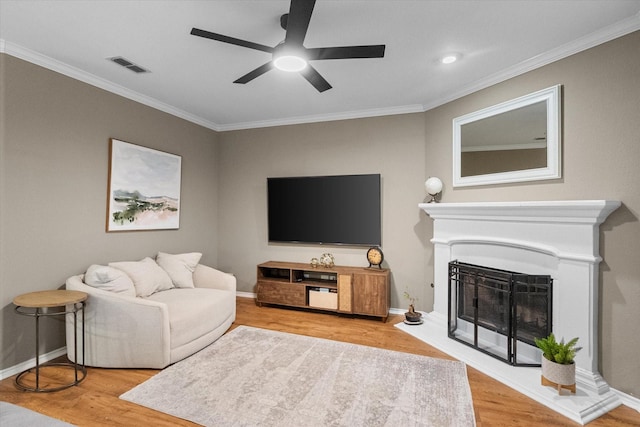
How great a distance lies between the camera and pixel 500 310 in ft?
9.64

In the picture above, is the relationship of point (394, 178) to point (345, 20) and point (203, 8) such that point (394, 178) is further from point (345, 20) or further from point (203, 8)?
point (203, 8)

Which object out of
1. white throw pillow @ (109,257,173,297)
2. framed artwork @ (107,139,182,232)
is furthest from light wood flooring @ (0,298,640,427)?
framed artwork @ (107,139,182,232)

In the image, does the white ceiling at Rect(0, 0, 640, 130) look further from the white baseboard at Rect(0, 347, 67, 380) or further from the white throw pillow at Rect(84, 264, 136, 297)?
the white baseboard at Rect(0, 347, 67, 380)

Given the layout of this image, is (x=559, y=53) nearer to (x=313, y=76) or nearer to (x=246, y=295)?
(x=313, y=76)

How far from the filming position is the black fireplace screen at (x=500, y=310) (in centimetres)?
268

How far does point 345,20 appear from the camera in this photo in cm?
229

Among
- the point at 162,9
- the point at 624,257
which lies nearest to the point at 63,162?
the point at 162,9

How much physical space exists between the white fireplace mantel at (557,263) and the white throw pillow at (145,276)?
289cm

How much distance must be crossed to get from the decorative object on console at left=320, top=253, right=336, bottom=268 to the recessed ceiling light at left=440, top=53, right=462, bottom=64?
2620 mm

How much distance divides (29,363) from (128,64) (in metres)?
2.74

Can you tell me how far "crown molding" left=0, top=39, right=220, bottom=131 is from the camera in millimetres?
2641

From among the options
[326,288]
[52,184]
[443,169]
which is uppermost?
[443,169]

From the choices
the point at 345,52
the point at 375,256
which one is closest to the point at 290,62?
the point at 345,52

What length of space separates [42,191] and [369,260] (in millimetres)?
3440
